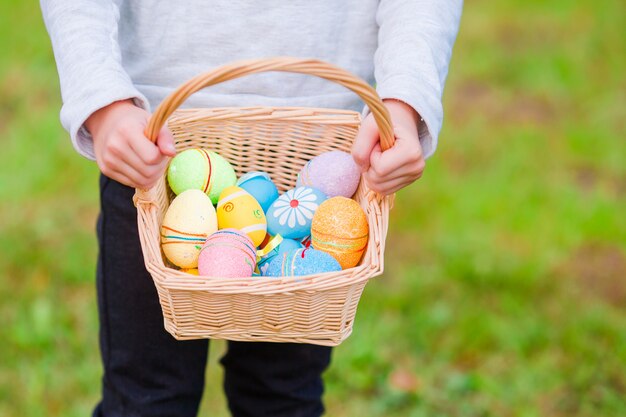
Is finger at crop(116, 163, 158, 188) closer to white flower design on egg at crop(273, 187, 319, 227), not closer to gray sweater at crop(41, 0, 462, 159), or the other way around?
gray sweater at crop(41, 0, 462, 159)

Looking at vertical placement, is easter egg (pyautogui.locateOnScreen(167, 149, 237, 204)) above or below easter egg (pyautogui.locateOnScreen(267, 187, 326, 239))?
above

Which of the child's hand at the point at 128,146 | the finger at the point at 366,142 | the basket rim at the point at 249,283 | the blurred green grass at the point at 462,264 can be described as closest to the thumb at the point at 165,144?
the child's hand at the point at 128,146

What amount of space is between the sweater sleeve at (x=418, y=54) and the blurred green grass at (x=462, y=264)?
1.00 metres

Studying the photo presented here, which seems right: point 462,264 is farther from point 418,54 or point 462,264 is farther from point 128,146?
point 128,146

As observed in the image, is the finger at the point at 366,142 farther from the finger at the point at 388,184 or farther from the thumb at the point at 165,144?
the thumb at the point at 165,144

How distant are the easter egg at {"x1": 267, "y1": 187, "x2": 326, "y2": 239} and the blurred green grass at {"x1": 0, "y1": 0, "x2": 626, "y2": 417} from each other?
738mm

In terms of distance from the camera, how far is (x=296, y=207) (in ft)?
4.25

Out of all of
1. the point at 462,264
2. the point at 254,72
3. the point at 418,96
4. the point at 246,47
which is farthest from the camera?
the point at 462,264

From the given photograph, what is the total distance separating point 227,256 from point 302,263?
4.2 inches

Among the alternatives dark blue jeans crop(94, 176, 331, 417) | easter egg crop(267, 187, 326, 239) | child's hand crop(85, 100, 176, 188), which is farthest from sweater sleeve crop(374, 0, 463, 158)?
dark blue jeans crop(94, 176, 331, 417)

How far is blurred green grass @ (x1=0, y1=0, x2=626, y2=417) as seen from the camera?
197cm

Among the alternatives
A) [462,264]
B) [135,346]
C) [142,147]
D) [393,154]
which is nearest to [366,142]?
[393,154]

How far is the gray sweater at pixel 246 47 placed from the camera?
3.56 ft

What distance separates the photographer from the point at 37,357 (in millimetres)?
2012
